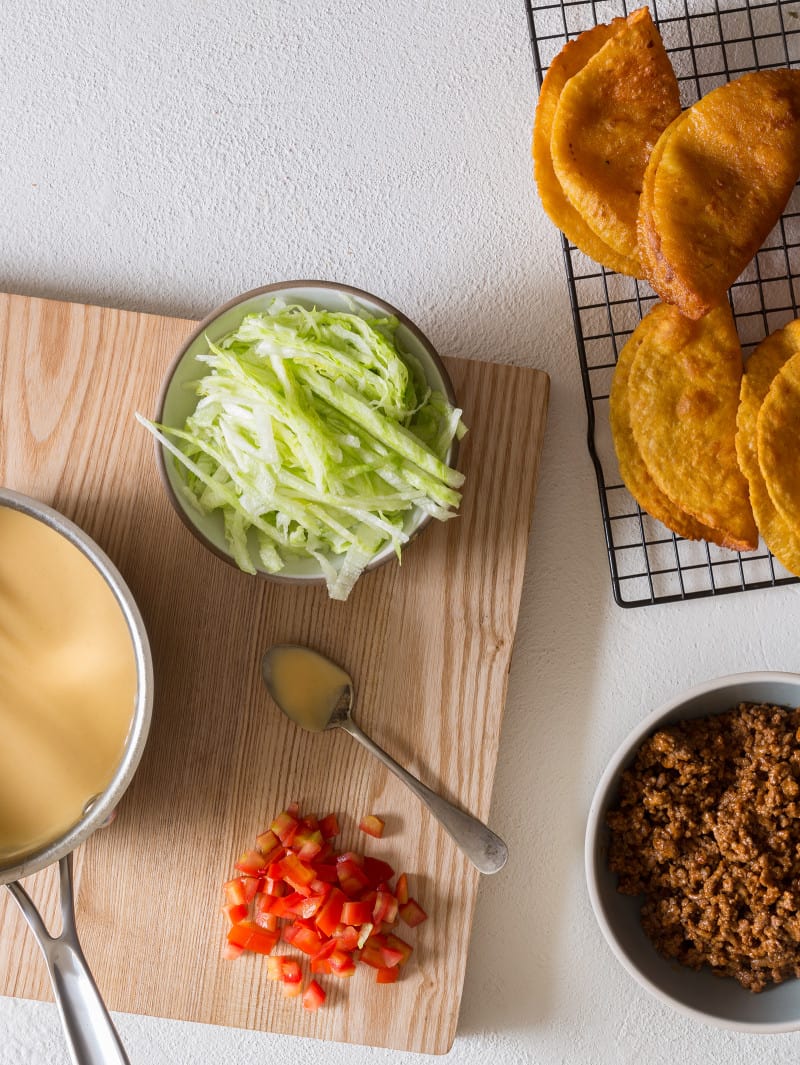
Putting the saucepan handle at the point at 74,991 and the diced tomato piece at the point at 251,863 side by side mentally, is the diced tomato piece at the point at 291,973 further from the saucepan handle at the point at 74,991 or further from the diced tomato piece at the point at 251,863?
the saucepan handle at the point at 74,991

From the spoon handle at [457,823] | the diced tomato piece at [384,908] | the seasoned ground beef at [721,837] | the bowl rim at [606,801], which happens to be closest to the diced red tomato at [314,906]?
the diced tomato piece at [384,908]

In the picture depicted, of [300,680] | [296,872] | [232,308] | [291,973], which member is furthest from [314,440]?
[291,973]

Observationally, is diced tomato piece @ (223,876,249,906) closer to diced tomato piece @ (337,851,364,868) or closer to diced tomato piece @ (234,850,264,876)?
diced tomato piece @ (234,850,264,876)

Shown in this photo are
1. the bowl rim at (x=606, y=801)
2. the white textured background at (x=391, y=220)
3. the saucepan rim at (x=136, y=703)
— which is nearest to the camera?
the saucepan rim at (x=136, y=703)

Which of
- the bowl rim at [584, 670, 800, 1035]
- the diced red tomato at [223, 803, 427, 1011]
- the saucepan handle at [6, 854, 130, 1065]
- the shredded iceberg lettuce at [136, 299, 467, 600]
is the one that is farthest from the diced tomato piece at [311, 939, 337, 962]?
the shredded iceberg lettuce at [136, 299, 467, 600]

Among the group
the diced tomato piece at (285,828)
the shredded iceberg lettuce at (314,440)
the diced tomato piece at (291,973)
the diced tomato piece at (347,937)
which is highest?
the shredded iceberg lettuce at (314,440)

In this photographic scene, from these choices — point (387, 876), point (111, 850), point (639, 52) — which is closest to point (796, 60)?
point (639, 52)

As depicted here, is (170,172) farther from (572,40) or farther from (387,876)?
(387,876)

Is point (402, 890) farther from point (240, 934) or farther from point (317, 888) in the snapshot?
point (240, 934)
